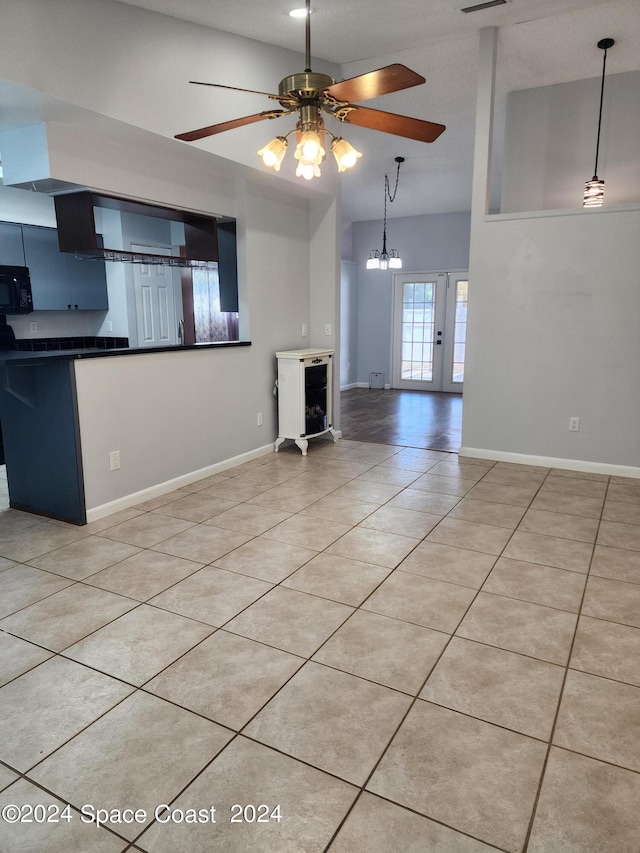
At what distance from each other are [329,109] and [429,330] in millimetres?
6917

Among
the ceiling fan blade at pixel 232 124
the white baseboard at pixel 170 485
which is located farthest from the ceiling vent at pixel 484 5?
the white baseboard at pixel 170 485

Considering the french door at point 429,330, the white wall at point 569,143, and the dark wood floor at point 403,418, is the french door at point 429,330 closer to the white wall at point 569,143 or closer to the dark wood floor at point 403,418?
the dark wood floor at point 403,418

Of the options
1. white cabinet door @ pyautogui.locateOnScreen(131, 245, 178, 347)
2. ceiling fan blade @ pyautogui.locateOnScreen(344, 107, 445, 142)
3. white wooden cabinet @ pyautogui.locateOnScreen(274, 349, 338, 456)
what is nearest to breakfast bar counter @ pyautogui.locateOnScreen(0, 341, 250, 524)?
white wooden cabinet @ pyautogui.locateOnScreen(274, 349, 338, 456)

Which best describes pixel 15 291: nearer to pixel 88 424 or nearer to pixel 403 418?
pixel 88 424

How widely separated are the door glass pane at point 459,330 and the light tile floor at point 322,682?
554 centimetres

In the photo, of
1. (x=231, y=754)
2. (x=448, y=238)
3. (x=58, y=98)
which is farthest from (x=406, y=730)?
(x=448, y=238)

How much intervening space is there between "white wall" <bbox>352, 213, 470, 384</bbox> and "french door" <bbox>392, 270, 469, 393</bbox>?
0.14 metres

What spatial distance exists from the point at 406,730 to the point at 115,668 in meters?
1.08

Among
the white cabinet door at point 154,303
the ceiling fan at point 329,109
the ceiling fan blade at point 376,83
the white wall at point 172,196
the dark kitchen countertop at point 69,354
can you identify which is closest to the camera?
the ceiling fan blade at point 376,83

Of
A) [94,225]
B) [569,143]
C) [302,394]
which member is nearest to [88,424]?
[94,225]

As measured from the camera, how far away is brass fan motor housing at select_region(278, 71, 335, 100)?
2.21 meters

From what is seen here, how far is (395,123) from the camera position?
240 centimetres

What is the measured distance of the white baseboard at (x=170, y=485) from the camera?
361cm

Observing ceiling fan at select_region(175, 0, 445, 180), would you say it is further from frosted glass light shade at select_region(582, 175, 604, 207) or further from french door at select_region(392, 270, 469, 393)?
french door at select_region(392, 270, 469, 393)
